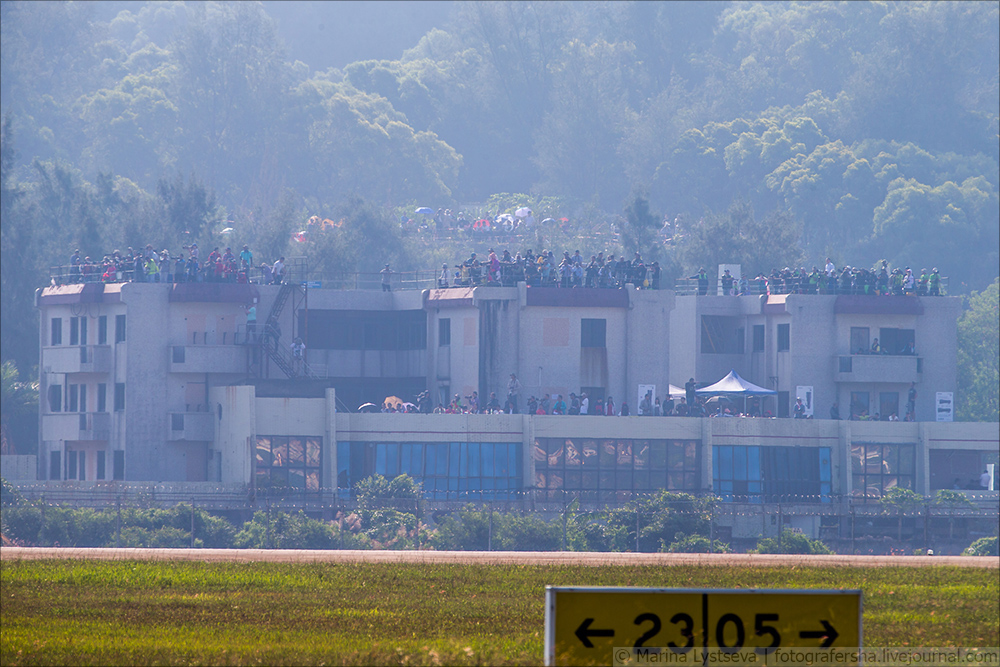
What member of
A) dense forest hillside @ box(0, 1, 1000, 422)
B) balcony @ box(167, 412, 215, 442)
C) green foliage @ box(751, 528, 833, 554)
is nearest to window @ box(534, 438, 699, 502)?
green foliage @ box(751, 528, 833, 554)

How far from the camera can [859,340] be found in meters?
78.1

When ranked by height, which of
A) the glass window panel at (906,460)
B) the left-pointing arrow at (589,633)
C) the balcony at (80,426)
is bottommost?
the glass window panel at (906,460)

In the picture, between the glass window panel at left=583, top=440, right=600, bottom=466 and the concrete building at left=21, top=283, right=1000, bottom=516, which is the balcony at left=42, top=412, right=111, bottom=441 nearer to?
the concrete building at left=21, top=283, right=1000, bottom=516

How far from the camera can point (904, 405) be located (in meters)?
78.5

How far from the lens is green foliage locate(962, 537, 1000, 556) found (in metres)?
56.4

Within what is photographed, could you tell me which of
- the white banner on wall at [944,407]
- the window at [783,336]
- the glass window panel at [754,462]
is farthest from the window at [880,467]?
the window at [783,336]

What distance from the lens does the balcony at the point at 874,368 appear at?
253 ft

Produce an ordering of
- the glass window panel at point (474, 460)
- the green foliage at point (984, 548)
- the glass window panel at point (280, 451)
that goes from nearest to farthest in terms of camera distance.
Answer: the green foliage at point (984, 548)
the glass window panel at point (280, 451)
the glass window panel at point (474, 460)

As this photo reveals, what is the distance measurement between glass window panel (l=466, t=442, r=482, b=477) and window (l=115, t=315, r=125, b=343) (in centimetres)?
1829

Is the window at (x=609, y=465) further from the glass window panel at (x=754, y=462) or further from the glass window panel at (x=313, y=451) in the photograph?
the glass window panel at (x=313, y=451)

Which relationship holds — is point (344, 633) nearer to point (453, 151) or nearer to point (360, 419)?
point (360, 419)

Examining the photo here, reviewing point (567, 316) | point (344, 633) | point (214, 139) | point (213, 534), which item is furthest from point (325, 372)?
point (214, 139)

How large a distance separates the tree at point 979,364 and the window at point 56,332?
190ft

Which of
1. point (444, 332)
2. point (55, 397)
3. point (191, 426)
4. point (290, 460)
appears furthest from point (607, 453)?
point (55, 397)
